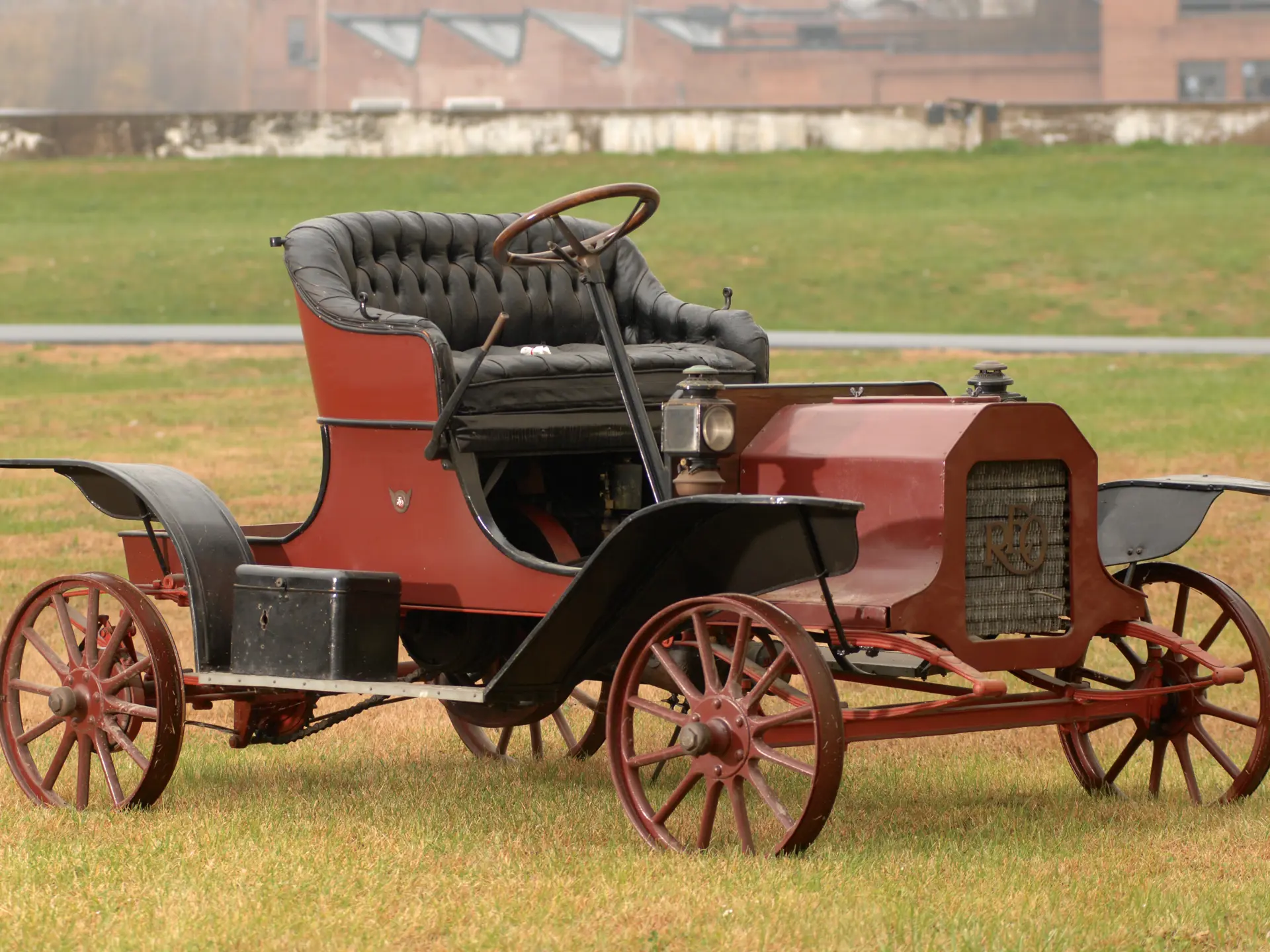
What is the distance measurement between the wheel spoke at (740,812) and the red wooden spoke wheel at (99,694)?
1804mm

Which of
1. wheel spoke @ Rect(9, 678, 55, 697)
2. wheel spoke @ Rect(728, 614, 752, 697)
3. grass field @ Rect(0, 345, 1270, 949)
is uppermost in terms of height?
wheel spoke @ Rect(728, 614, 752, 697)

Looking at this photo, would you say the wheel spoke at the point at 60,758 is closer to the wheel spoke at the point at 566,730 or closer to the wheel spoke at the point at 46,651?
the wheel spoke at the point at 46,651

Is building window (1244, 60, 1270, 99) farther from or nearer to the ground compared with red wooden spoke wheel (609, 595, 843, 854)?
farther from the ground

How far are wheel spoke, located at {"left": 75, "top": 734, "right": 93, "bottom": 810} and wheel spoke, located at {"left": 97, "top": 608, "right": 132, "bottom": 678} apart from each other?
8.5 inches

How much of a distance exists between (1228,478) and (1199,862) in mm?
1232

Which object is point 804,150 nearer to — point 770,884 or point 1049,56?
point 1049,56

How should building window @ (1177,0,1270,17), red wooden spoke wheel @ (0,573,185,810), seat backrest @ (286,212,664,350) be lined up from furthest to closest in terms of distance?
building window @ (1177,0,1270,17) → seat backrest @ (286,212,664,350) → red wooden spoke wheel @ (0,573,185,810)

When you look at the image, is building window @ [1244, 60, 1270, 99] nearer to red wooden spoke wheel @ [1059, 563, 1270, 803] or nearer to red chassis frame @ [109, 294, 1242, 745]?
red wooden spoke wheel @ [1059, 563, 1270, 803]

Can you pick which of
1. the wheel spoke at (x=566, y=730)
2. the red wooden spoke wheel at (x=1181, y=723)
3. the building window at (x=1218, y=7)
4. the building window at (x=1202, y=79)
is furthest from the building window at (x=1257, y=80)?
the wheel spoke at (x=566, y=730)

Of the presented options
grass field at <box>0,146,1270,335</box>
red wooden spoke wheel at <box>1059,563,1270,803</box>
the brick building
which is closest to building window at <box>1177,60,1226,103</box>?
the brick building

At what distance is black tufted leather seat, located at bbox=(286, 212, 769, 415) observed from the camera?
19.3ft

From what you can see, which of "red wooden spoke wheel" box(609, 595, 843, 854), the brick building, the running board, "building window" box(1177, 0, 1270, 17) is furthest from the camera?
the brick building

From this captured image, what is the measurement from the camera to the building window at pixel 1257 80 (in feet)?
177

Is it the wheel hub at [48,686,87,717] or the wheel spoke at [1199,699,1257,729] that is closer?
the wheel spoke at [1199,699,1257,729]
